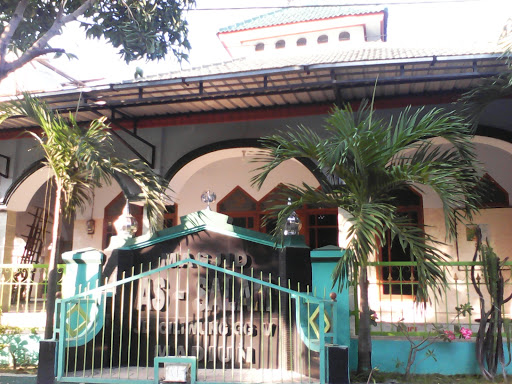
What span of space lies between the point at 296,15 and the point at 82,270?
37.8ft

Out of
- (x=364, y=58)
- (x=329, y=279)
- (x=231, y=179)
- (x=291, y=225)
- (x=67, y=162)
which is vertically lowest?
(x=329, y=279)

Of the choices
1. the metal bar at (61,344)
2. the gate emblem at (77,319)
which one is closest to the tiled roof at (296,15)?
the gate emblem at (77,319)

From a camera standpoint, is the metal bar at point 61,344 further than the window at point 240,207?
No

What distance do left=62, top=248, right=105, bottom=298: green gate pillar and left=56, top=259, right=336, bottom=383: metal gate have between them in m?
0.26

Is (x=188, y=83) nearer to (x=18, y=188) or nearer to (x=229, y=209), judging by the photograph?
(x=229, y=209)

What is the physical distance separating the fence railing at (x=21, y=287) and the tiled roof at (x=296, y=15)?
28.9 feet

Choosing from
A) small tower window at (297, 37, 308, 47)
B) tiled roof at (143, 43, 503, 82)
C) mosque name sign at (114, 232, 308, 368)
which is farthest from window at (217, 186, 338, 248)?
small tower window at (297, 37, 308, 47)

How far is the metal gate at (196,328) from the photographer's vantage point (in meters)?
5.57

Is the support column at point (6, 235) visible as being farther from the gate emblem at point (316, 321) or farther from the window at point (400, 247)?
the window at point (400, 247)

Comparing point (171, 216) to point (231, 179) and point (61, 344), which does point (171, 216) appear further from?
point (61, 344)

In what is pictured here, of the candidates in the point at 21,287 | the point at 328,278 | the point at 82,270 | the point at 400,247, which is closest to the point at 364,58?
the point at 400,247

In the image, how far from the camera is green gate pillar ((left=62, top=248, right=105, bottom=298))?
6285mm

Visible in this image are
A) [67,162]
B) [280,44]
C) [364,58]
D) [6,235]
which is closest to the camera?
[67,162]

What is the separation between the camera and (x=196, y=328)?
6.02 metres
